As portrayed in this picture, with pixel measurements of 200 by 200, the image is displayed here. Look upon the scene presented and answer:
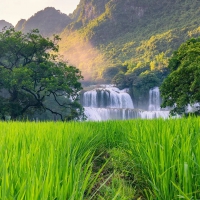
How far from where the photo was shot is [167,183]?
3.51 feet

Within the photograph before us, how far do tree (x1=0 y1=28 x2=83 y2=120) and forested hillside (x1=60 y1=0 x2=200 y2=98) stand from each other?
32.3 meters

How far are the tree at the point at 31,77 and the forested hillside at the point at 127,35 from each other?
32297mm

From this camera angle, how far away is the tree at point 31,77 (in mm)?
15209

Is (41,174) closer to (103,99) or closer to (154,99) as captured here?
(103,99)

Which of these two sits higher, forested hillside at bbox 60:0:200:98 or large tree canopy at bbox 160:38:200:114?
forested hillside at bbox 60:0:200:98

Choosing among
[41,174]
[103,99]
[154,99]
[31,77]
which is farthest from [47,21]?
[41,174]

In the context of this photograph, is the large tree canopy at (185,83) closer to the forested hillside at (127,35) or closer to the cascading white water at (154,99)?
the cascading white water at (154,99)

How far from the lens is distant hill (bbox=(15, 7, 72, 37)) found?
5084 inches

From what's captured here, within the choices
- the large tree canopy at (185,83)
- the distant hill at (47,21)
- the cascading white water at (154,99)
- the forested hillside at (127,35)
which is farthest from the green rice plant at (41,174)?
the distant hill at (47,21)

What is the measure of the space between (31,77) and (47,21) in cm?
12774

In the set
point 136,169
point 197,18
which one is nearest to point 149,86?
point 136,169

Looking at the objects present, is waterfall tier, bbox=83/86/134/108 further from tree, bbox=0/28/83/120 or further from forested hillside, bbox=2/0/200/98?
forested hillside, bbox=2/0/200/98

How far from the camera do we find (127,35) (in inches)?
3524

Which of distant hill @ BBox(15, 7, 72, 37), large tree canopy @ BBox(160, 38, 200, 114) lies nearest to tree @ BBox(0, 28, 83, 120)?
large tree canopy @ BBox(160, 38, 200, 114)
